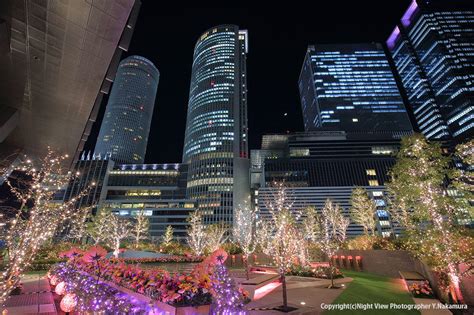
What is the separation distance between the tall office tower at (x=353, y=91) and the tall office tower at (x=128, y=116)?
13457cm

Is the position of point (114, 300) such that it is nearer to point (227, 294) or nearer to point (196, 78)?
point (227, 294)

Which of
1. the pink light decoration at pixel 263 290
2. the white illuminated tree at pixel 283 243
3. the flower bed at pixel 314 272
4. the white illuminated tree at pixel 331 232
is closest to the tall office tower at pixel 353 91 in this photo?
the white illuminated tree at pixel 331 232

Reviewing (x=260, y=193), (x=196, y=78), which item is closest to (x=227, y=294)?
(x=260, y=193)

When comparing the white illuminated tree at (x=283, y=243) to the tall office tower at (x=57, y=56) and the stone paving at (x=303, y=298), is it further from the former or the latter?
the tall office tower at (x=57, y=56)

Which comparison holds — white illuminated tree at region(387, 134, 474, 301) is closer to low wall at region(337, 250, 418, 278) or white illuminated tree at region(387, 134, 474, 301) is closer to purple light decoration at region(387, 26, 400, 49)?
low wall at region(337, 250, 418, 278)

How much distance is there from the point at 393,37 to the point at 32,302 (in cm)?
23548

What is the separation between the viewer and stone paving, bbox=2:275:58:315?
866 centimetres

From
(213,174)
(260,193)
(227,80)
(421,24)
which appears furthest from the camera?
(421,24)

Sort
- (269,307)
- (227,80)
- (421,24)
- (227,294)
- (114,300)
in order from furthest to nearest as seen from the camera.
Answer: (421,24)
(227,80)
(269,307)
(114,300)
(227,294)

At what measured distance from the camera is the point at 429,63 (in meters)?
138

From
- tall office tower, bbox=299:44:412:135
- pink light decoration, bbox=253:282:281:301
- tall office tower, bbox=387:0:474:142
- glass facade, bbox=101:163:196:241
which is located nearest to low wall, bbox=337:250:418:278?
pink light decoration, bbox=253:282:281:301

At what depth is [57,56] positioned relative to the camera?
789cm

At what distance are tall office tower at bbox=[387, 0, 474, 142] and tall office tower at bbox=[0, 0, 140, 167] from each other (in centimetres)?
15240

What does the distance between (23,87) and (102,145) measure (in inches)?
7339
